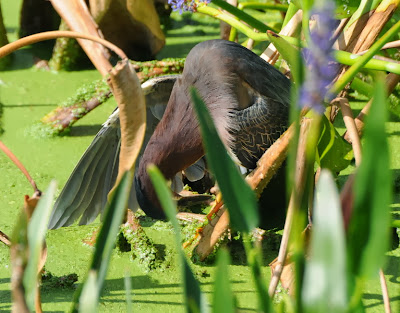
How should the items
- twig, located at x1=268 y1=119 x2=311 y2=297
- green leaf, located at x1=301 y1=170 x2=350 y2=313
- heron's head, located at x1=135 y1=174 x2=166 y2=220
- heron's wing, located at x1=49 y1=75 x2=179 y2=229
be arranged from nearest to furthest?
green leaf, located at x1=301 y1=170 x2=350 y2=313 < twig, located at x1=268 y1=119 x2=311 y2=297 < heron's head, located at x1=135 y1=174 x2=166 y2=220 < heron's wing, located at x1=49 y1=75 x2=179 y2=229

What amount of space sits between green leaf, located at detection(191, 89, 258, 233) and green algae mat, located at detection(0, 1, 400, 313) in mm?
383

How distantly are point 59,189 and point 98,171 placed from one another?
141 mm

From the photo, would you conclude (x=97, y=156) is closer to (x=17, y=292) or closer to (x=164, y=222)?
(x=164, y=222)

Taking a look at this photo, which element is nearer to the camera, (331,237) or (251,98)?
(331,237)

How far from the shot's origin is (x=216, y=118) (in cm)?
192

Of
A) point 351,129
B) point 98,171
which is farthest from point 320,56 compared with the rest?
point 98,171

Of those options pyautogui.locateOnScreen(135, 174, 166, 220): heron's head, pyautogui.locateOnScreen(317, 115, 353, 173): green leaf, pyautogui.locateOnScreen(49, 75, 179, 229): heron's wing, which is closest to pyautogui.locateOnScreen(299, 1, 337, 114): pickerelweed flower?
pyautogui.locateOnScreen(317, 115, 353, 173): green leaf

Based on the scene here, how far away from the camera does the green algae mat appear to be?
1.58 metres

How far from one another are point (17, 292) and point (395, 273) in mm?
1293

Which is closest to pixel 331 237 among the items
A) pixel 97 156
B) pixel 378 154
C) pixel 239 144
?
pixel 378 154

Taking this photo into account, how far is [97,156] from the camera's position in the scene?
6.94ft

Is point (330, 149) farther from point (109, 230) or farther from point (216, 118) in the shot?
point (109, 230)

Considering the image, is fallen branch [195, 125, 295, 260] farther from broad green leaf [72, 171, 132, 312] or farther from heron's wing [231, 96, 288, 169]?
broad green leaf [72, 171, 132, 312]

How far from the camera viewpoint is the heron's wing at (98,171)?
1.98 meters
